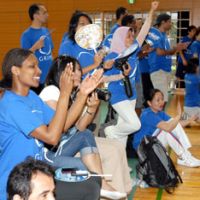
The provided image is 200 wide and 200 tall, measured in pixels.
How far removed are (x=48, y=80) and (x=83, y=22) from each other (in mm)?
1265

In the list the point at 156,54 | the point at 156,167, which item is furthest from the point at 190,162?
the point at 156,54

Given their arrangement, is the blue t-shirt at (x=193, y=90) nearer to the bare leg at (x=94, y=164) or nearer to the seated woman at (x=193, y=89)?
the seated woman at (x=193, y=89)

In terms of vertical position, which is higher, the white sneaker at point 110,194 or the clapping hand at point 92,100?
the clapping hand at point 92,100

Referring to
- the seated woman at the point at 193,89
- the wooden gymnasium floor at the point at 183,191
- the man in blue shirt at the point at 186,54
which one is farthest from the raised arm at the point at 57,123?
the man in blue shirt at the point at 186,54

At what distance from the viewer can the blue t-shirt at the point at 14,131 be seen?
81.4 inches

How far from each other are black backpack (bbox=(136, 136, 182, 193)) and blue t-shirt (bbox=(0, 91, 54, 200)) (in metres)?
1.73

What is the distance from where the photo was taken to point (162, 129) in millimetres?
4027

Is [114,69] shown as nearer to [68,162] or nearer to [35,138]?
[68,162]

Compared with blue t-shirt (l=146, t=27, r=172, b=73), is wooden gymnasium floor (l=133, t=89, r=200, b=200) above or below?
below

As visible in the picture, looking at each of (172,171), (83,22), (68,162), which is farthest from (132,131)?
(68,162)

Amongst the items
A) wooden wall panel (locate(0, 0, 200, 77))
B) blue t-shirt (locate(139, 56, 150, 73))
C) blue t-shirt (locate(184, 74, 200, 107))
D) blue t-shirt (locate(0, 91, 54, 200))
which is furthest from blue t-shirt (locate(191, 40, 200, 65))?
blue t-shirt (locate(0, 91, 54, 200))

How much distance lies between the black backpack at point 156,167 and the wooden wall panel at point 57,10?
5988 millimetres

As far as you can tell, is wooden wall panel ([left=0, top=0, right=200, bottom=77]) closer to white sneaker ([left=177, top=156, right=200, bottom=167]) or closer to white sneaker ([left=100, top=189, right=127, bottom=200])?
white sneaker ([left=177, top=156, right=200, bottom=167])

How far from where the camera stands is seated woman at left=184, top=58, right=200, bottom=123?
19.6 feet
